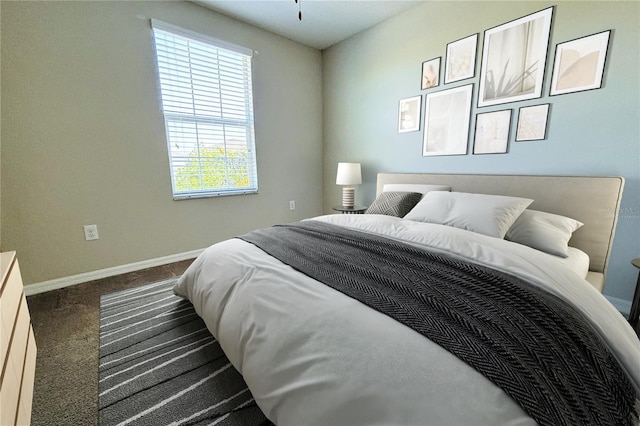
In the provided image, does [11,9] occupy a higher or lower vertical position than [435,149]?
higher

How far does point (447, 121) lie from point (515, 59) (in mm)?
623

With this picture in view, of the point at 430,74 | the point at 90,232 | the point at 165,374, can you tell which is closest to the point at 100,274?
the point at 90,232

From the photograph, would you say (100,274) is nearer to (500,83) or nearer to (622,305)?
(500,83)

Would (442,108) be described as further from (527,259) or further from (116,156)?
(116,156)

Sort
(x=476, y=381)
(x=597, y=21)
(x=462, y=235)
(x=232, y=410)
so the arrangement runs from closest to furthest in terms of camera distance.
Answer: (x=476, y=381)
(x=232, y=410)
(x=462, y=235)
(x=597, y=21)

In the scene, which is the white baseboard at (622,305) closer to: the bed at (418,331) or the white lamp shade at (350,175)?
the bed at (418,331)

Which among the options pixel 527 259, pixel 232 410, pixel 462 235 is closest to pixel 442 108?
pixel 462 235

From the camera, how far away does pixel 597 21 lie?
165 centimetres

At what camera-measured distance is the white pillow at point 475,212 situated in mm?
1614

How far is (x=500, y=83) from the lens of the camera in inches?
81.7

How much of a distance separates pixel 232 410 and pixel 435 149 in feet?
8.37

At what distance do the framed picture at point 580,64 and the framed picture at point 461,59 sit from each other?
22.3 inches

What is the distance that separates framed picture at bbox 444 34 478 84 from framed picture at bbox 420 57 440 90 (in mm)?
79

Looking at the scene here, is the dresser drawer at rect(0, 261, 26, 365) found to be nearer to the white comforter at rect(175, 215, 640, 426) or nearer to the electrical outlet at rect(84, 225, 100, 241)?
the white comforter at rect(175, 215, 640, 426)
